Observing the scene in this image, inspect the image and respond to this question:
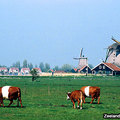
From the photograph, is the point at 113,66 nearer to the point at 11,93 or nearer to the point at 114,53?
the point at 114,53

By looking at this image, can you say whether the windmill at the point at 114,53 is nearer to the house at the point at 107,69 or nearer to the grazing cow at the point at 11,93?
the house at the point at 107,69

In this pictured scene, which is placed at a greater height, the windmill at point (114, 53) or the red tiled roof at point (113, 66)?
the windmill at point (114, 53)

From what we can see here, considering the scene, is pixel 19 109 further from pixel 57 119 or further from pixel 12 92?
pixel 57 119

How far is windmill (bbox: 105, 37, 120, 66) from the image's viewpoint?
4845 inches

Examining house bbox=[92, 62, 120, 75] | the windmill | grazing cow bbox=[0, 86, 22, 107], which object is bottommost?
grazing cow bbox=[0, 86, 22, 107]

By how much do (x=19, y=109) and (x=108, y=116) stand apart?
6.11 m

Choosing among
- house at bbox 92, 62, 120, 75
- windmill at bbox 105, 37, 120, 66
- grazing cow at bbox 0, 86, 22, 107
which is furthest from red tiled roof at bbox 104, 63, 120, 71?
grazing cow at bbox 0, 86, 22, 107

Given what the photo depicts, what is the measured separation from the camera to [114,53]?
124 meters

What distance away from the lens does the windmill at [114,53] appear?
Result: 12306 centimetres

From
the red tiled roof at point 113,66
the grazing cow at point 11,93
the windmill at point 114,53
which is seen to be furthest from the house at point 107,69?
the grazing cow at point 11,93

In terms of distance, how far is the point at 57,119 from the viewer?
20.1 meters

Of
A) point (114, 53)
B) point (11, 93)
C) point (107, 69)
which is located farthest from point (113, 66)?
point (11, 93)

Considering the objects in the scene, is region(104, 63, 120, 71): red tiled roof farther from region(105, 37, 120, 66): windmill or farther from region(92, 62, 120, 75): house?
region(105, 37, 120, 66): windmill

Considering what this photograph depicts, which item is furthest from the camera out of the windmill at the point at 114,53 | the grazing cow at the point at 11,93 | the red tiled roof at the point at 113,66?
the windmill at the point at 114,53
